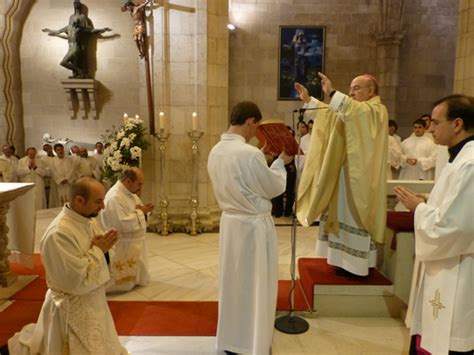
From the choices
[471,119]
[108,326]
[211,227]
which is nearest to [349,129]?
[471,119]

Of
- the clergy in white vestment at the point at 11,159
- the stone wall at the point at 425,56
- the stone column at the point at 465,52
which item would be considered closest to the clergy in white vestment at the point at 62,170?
the clergy in white vestment at the point at 11,159

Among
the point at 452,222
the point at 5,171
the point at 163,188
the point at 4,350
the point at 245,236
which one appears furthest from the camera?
the point at 5,171

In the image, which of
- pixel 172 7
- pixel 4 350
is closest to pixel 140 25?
pixel 172 7

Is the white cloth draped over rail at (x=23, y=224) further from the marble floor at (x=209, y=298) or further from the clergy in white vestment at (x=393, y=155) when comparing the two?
the clergy in white vestment at (x=393, y=155)

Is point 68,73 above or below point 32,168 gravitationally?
above

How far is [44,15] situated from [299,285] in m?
8.31

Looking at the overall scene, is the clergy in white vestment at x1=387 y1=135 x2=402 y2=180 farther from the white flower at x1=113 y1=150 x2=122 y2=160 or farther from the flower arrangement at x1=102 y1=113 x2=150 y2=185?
the white flower at x1=113 y1=150 x2=122 y2=160

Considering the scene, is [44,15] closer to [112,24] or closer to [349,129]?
[112,24]

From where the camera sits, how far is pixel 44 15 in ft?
30.0

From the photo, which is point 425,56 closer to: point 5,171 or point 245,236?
point 245,236

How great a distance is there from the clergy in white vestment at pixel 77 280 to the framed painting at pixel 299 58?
8.50 m

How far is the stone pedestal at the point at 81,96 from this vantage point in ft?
29.2

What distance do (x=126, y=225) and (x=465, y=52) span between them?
5.54m

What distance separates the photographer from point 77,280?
242 centimetres
